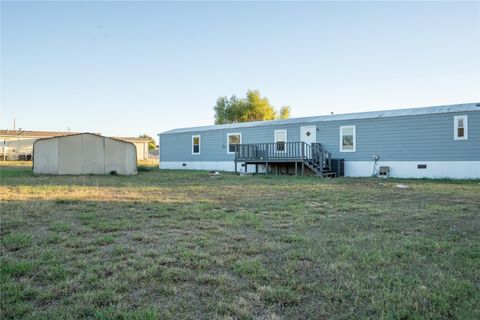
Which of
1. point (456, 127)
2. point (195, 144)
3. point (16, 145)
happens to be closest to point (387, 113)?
point (456, 127)

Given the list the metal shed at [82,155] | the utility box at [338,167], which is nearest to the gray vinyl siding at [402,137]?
the utility box at [338,167]

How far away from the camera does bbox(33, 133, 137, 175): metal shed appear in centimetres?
1616

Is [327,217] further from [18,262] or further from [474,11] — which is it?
[474,11]

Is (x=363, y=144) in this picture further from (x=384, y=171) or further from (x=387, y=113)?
(x=387, y=113)

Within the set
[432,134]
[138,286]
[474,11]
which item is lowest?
[138,286]

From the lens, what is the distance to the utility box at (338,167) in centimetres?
1579

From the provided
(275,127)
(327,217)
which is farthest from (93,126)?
(327,217)

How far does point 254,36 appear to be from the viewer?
15.7 metres

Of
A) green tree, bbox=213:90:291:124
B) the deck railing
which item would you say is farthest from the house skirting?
green tree, bbox=213:90:291:124

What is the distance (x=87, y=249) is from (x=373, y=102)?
66.9 feet

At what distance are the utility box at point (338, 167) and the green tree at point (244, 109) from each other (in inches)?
900

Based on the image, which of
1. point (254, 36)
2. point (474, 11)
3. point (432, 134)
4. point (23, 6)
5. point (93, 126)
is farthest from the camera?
point (93, 126)

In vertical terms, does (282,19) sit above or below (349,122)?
above

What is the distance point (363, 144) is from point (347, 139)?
2.51ft
